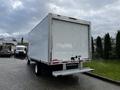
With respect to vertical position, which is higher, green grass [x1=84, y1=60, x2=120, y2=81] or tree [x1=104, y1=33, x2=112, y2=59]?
tree [x1=104, y1=33, x2=112, y2=59]

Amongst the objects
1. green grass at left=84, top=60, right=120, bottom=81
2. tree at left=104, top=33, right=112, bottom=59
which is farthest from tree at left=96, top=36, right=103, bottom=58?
green grass at left=84, top=60, right=120, bottom=81

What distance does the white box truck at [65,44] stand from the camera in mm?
7926

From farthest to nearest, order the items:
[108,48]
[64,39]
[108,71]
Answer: [108,48] → [108,71] → [64,39]

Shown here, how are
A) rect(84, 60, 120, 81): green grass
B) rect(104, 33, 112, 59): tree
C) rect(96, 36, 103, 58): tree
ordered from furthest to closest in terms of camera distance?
rect(96, 36, 103, 58): tree, rect(104, 33, 112, 59): tree, rect(84, 60, 120, 81): green grass

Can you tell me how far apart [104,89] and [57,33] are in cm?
342

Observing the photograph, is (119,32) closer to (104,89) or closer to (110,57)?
(110,57)

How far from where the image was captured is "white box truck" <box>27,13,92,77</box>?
7.93 meters

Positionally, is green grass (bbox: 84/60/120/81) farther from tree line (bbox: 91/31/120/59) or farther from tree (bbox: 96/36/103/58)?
tree (bbox: 96/36/103/58)

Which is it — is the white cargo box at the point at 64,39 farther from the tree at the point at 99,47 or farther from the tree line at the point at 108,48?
the tree at the point at 99,47

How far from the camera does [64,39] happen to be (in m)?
8.38

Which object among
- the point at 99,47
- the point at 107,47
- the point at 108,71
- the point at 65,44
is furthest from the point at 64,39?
the point at 99,47

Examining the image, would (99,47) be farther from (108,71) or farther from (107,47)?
(108,71)

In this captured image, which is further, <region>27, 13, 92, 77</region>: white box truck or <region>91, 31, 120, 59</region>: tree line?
<region>91, 31, 120, 59</region>: tree line

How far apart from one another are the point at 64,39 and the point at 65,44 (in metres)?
0.27
